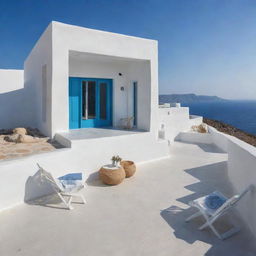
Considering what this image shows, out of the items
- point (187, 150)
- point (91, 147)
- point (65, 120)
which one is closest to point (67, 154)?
point (91, 147)

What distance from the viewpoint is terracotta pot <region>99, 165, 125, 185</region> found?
7.19 m

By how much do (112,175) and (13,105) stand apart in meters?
10.0

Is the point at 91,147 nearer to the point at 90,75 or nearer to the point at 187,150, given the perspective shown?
the point at 90,75

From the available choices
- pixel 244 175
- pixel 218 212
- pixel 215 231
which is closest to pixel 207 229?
pixel 215 231

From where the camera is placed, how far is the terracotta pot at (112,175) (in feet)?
23.6

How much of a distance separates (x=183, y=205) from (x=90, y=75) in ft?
26.9

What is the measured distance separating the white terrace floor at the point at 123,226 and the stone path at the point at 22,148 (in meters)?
1.66

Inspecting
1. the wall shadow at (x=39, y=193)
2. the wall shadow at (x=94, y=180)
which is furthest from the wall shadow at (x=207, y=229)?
the wall shadow at (x=39, y=193)

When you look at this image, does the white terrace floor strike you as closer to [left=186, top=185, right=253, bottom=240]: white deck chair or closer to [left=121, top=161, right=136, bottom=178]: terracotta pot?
[left=186, top=185, right=253, bottom=240]: white deck chair

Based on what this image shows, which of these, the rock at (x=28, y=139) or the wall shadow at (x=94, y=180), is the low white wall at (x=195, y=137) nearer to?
the wall shadow at (x=94, y=180)

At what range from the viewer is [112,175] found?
7.18 m

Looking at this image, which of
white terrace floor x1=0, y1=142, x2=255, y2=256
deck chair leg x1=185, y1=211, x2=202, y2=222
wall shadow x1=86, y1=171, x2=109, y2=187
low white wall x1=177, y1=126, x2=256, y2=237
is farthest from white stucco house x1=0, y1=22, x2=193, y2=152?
deck chair leg x1=185, y1=211, x2=202, y2=222

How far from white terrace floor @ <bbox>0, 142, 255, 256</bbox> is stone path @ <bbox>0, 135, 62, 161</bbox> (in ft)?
5.44

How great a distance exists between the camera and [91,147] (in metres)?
7.98
